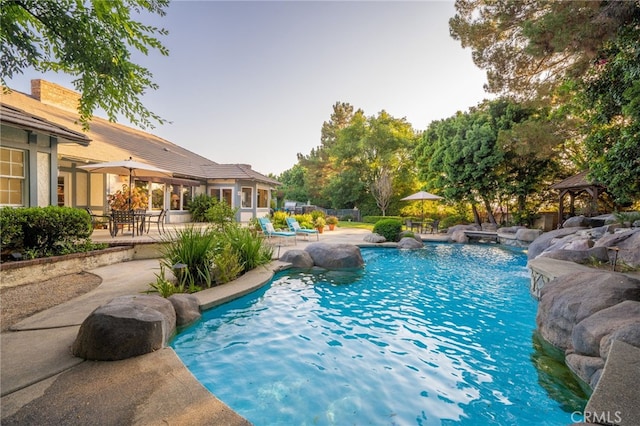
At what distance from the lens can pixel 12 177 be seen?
7117 millimetres

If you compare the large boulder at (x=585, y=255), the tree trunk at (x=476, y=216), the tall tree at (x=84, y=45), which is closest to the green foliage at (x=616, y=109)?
the large boulder at (x=585, y=255)

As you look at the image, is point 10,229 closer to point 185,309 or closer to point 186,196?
point 185,309

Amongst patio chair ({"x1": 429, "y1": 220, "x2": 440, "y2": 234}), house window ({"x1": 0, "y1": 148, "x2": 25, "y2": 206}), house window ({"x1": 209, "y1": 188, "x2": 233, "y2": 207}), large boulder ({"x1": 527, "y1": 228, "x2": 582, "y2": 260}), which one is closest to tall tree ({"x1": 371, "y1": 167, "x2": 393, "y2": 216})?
patio chair ({"x1": 429, "y1": 220, "x2": 440, "y2": 234})

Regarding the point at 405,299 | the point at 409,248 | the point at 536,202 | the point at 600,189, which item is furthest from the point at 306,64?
the point at 536,202

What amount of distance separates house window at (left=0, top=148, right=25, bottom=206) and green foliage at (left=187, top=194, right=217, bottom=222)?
30.4 ft

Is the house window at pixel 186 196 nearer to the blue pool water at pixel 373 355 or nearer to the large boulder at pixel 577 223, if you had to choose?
the blue pool water at pixel 373 355

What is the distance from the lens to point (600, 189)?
13914 mm

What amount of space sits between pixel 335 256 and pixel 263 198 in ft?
41.8

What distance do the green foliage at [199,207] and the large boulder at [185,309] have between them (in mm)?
12656

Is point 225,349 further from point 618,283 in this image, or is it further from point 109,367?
point 618,283

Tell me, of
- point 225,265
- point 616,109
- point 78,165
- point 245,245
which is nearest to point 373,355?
point 225,265

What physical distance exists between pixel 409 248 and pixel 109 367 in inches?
444

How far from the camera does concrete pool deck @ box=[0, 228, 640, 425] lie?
216 cm

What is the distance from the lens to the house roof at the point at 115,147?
1116cm
